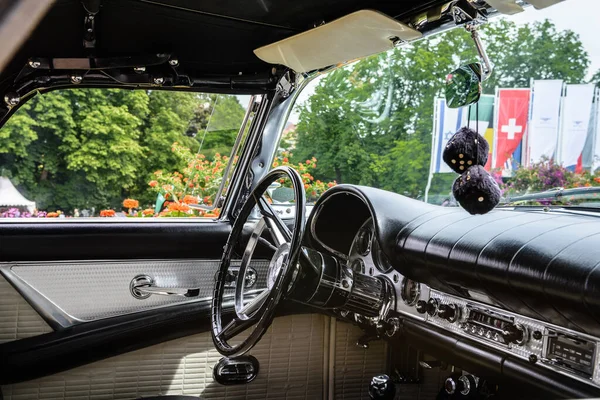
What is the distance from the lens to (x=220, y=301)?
2316 millimetres

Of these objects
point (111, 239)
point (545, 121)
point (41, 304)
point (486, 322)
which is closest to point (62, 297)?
point (41, 304)

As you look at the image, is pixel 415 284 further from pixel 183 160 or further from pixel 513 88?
pixel 183 160

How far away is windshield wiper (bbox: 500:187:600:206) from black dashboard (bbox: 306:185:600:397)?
78mm

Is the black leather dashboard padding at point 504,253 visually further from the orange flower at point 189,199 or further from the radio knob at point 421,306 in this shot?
the orange flower at point 189,199

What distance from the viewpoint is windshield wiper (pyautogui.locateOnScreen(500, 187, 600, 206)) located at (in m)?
1.92

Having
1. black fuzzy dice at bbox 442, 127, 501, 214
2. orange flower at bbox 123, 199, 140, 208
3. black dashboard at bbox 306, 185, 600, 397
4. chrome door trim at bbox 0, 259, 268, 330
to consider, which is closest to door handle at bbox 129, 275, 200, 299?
chrome door trim at bbox 0, 259, 268, 330

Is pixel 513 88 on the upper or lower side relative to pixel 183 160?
upper

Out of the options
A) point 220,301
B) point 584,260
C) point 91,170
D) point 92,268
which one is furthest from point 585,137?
point 91,170

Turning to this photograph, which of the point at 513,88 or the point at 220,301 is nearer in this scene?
the point at 220,301

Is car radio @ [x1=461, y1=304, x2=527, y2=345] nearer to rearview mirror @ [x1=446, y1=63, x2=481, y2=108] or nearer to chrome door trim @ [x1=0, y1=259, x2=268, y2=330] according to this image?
rearview mirror @ [x1=446, y1=63, x2=481, y2=108]

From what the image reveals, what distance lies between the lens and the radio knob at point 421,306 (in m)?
2.19

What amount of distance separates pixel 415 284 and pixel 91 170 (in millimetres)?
1646

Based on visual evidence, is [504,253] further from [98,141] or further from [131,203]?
[98,141]

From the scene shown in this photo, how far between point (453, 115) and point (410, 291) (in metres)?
0.81
